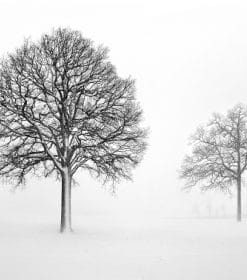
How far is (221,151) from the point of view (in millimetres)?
35281

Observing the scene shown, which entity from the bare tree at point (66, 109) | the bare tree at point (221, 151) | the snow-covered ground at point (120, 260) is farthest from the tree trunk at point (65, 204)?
the bare tree at point (221, 151)

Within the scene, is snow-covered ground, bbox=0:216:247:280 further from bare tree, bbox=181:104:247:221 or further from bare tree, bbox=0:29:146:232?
bare tree, bbox=181:104:247:221

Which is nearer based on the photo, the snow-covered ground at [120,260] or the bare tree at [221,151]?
the snow-covered ground at [120,260]

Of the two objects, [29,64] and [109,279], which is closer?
[109,279]

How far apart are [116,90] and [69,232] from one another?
969cm

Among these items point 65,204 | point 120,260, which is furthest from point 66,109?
point 120,260

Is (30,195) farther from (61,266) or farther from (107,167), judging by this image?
(61,266)

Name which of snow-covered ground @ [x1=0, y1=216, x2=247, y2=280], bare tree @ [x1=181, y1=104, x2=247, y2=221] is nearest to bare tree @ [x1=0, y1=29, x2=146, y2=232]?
snow-covered ground @ [x1=0, y1=216, x2=247, y2=280]

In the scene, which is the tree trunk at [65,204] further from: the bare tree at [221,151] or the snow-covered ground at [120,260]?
the bare tree at [221,151]

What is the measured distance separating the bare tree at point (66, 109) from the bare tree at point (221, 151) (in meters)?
14.2

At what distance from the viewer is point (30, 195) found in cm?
13200

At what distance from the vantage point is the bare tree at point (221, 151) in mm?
34531

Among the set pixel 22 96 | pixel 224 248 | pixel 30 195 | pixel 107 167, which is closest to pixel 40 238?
pixel 107 167

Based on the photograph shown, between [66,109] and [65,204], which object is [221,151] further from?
[66,109]
